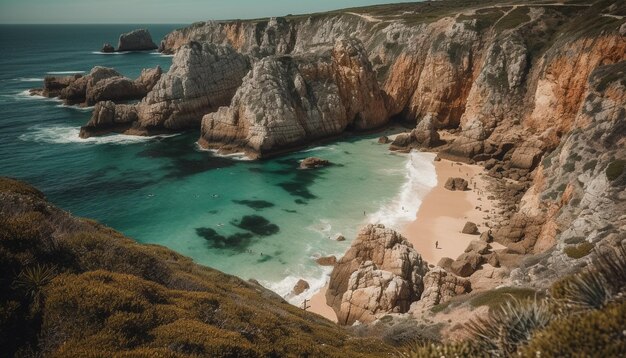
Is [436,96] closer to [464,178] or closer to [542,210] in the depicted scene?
[464,178]

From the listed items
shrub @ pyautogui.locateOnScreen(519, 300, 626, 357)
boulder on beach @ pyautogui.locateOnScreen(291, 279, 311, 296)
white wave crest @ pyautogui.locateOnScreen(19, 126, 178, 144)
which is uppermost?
shrub @ pyautogui.locateOnScreen(519, 300, 626, 357)

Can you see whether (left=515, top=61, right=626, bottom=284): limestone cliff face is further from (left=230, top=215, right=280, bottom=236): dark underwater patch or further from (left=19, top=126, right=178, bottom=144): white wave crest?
(left=19, top=126, right=178, bottom=144): white wave crest

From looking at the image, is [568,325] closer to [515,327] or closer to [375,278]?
[515,327]

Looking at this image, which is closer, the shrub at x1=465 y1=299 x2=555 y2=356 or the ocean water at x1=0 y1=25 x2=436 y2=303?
the shrub at x1=465 y1=299 x2=555 y2=356

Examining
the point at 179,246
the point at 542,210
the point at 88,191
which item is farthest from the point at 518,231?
the point at 88,191

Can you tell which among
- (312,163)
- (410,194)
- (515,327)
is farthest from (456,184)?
(515,327)

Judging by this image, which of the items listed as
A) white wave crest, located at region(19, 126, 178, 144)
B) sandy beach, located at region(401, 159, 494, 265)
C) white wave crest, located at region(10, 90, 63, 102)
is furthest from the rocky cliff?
white wave crest, located at region(10, 90, 63, 102)
